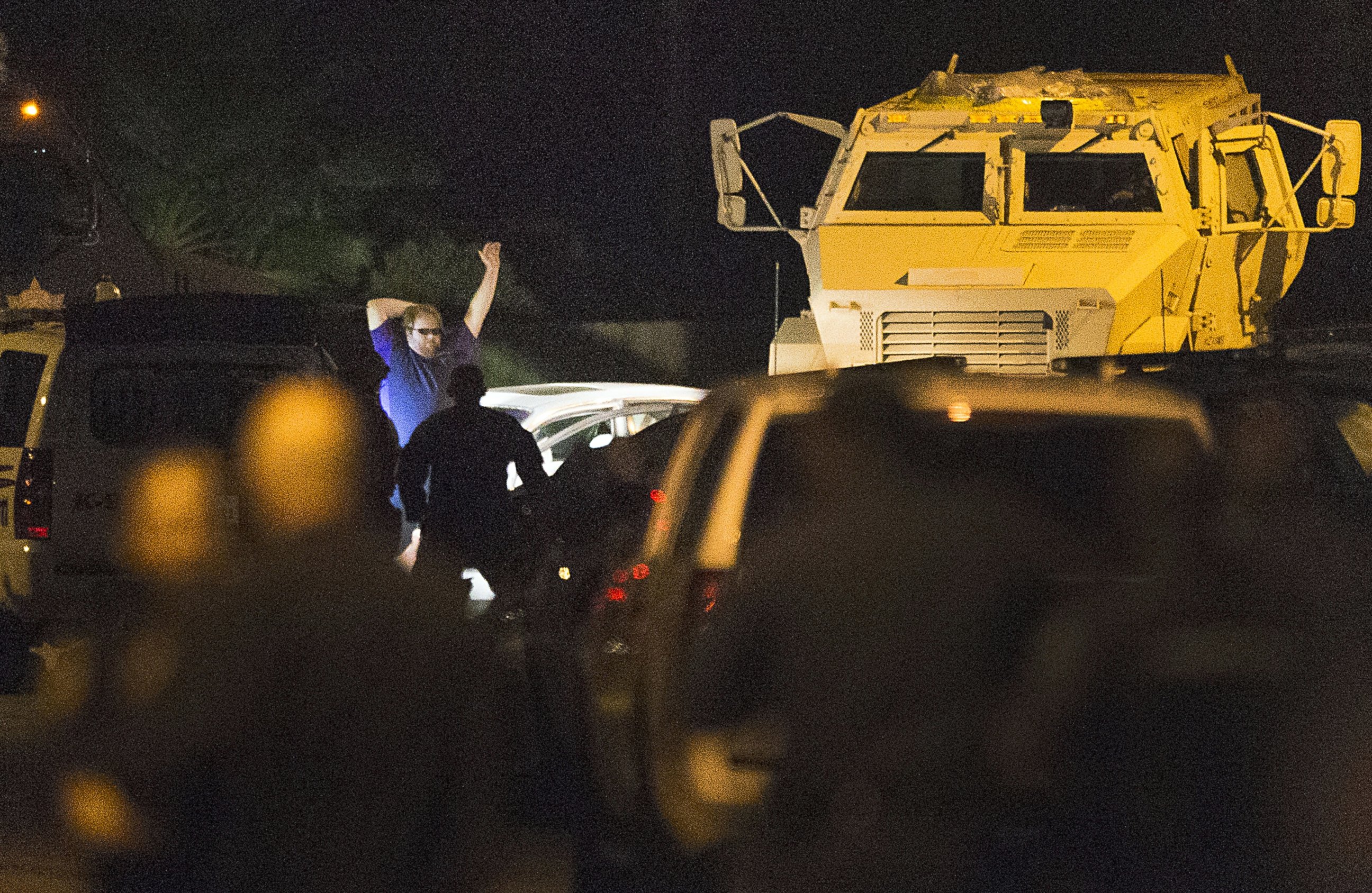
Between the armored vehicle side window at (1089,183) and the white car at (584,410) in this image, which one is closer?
the white car at (584,410)

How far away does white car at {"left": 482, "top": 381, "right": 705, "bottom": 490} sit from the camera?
432 inches

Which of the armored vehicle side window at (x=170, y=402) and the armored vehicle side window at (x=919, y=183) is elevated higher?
the armored vehicle side window at (x=919, y=183)

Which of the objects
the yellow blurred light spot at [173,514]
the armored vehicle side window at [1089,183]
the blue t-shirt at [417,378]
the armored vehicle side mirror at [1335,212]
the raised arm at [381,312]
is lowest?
the yellow blurred light spot at [173,514]

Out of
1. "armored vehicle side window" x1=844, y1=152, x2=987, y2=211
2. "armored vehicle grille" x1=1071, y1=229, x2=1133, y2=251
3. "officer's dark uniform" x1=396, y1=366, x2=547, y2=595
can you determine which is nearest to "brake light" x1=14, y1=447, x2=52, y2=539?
"officer's dark uniform" x1=396, y1=366, x2=547, y2=595

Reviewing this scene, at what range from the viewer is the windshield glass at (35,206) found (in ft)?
42.2

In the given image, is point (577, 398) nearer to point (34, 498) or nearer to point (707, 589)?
point (34, 498)

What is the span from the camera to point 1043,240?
11.3m

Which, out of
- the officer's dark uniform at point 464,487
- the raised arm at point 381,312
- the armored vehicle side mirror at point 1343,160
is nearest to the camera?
the officer's dark uniform at point 464,487

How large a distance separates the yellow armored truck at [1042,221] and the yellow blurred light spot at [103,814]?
684cm

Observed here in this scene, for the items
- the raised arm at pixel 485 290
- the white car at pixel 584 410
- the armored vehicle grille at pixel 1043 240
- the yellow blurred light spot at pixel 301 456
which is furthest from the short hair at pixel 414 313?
the armored vehicle grille at pixel 1043 240

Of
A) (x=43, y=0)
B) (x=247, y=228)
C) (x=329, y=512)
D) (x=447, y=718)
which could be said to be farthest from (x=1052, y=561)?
(x=43, y=0)

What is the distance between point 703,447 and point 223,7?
94.6 feet

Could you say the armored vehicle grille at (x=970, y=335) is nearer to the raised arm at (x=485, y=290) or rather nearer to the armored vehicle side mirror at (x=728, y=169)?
the armored vehicle side mirror at (x=728, y=169)

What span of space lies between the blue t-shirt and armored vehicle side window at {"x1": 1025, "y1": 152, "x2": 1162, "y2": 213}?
4548 mm
